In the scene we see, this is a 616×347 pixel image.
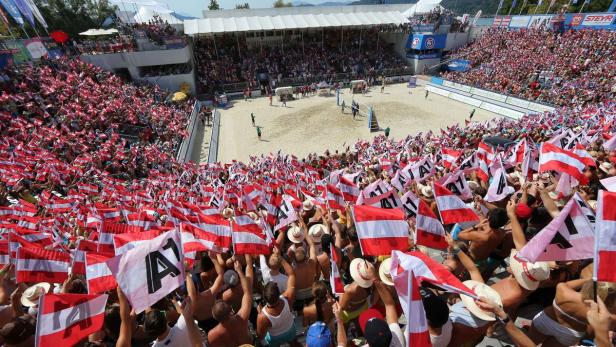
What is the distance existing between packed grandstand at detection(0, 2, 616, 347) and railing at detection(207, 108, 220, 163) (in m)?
4.13

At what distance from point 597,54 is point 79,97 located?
4199 centimetres

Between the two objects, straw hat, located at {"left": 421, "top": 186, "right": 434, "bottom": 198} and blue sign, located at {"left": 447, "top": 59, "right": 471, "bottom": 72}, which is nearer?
straw hat, located at {"left": 421, "top": 186, "right": 434, "bottom": 198}

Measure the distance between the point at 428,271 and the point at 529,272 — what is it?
3.71ft

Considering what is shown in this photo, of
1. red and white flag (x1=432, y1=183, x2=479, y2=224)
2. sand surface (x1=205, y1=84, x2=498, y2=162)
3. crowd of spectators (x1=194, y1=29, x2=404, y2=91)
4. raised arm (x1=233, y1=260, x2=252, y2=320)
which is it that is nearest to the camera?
raised arm (x1=233, y1=260, x2=252, y2=320)

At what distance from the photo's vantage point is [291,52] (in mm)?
40188

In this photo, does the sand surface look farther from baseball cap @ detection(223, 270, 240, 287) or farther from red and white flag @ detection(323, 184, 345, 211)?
baseball cap @ detection(223, 270, 240, 287)

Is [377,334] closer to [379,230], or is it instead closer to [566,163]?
[379,230]

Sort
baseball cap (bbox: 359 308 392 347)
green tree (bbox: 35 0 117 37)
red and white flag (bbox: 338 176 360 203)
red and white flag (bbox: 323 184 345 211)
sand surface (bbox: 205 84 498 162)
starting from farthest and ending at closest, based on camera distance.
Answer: green tree (bbox: 35 0 117 37) → sand surface (bbox: 205 84 498 162) → red and white flag (bbox: 338 176 360 203) → red and white flag (bbox: 323 184 345 211) → baseball cap (bbox: 359 308 392 347)

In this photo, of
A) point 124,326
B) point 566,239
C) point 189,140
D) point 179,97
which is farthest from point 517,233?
point 179,97

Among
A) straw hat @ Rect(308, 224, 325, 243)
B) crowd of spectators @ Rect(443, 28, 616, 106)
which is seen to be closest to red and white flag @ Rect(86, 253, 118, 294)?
straw hat @ Rect(308, 224, 325, 243)

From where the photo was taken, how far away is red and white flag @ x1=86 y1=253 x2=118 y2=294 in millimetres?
Result: 3776

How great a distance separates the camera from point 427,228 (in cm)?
454

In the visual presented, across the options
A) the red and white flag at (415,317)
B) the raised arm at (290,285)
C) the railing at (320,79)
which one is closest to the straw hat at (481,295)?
the red and white flag at (415,317)

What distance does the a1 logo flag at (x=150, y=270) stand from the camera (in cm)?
312
